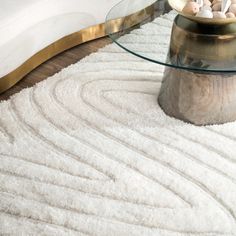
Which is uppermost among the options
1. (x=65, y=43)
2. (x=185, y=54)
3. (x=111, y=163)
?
(x=185, y=54)

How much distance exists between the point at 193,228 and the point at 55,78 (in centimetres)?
121

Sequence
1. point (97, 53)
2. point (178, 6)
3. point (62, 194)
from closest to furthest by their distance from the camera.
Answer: point (62, 194) < point (178, 6) < point (97, 53)

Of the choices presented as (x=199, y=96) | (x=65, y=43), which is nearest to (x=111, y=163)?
(x=199, y=96)

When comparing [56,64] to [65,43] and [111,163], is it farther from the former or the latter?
[111,163]

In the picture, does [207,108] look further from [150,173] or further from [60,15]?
[60,15]

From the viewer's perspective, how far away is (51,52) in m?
2.67

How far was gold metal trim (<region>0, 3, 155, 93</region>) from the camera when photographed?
2.17m

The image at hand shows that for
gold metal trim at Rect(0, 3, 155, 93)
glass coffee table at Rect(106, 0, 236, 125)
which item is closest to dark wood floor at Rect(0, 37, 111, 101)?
gold metal trim at Rect(0, 3, 155, 93)

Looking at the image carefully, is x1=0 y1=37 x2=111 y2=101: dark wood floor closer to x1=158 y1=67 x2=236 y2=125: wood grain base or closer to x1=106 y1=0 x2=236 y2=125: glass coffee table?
x1=106 y1=0 x2=236 y2=125: glass coffee table

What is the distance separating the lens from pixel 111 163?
6.39 feet

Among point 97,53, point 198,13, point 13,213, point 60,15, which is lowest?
point 13,213

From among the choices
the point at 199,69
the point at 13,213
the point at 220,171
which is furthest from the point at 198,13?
the point at 13,213

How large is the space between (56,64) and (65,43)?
157 mm

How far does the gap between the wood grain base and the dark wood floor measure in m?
0.71
